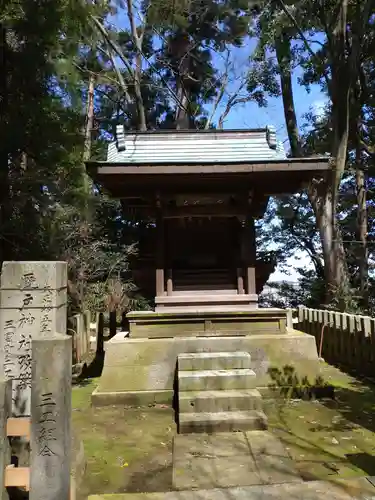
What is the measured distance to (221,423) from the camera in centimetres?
480

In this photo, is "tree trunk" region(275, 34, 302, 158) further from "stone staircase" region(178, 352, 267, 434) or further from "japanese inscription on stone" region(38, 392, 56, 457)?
"japanese inscription on stone" region(38, 392, 56, 457)

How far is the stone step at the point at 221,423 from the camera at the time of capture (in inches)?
189

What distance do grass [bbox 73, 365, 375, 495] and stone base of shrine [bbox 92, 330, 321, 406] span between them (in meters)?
0.34

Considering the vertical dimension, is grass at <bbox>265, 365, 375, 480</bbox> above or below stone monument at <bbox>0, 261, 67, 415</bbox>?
below

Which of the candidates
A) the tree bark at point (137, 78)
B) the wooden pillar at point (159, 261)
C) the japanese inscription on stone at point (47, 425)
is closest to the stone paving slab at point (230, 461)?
the japanese inscription on stone at point (47, 425)

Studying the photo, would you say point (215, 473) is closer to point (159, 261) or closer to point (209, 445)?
point (209, 445)

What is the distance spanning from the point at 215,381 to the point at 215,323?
167 cm

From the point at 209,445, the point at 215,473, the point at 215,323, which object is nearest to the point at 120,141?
the point at 215,323

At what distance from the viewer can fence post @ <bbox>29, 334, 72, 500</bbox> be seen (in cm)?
264

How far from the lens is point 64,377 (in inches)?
107

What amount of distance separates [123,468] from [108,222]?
51.9 ft

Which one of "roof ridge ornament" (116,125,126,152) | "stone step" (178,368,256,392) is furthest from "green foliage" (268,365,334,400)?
"roof ridge ornament" (116,125,126,152)

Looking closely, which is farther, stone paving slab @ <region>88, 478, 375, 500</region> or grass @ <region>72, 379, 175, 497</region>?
grass @ <region>72, 379, 175, 497</region>

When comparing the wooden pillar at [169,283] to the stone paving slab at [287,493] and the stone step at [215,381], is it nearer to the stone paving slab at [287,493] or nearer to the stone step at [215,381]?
the stone step at [215,381]
